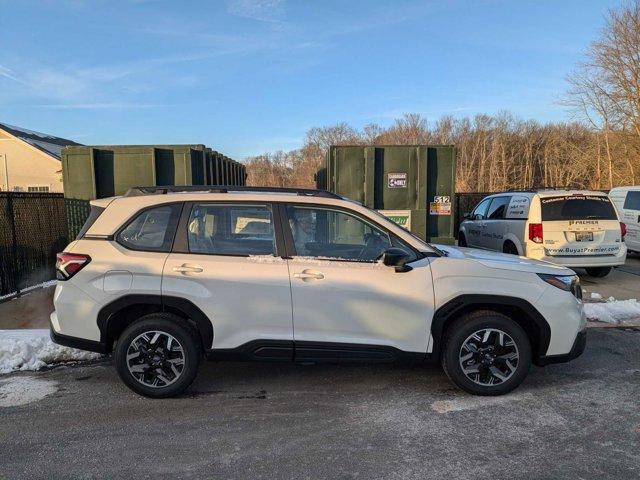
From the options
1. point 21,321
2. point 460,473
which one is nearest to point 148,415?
point 460,473

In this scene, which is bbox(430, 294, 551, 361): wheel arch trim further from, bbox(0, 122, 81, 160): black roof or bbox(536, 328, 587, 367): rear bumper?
bbox(0, 122, 81, 160): black roof

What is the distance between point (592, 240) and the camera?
900 cm

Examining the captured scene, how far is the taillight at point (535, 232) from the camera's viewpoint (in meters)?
8.86

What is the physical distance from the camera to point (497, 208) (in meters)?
10.6

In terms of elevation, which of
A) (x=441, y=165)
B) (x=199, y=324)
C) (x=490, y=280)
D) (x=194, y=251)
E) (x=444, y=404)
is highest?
(x=441, y=165)

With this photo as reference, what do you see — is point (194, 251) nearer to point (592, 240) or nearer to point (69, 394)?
point (69, 394)

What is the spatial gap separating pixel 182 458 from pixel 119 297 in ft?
5.01

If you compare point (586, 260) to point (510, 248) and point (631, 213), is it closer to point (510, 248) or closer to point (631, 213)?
point (510, 248)

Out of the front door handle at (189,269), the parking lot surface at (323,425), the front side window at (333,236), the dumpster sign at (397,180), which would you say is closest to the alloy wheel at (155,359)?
the parking lot surface at (323,425)

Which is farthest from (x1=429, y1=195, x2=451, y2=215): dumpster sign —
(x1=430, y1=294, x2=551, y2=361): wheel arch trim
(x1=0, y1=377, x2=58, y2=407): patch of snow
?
(x1=0, y1=377, x2=58, y2=407): patch of snow

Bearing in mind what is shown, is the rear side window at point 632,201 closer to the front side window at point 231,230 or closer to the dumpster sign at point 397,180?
the dumpster sign at point 397,180

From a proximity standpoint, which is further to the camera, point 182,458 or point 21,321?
point 21,321

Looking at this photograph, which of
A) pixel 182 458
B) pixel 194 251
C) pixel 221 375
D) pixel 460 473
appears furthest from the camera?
pixel 221 375

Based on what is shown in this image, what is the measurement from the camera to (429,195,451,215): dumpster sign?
9570 mm
